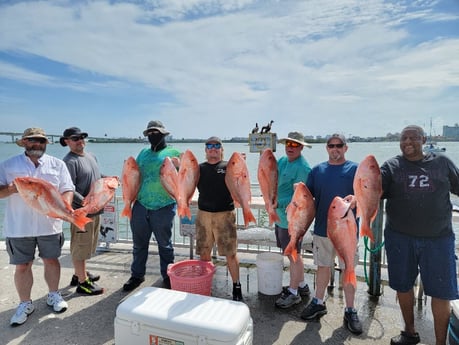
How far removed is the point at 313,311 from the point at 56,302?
3061mm

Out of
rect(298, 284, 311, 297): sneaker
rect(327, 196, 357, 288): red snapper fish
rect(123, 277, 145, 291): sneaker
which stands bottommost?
rect(298, 284, 311, 297): sneaker

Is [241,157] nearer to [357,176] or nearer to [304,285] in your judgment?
[357,176]

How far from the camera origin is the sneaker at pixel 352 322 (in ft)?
10.7

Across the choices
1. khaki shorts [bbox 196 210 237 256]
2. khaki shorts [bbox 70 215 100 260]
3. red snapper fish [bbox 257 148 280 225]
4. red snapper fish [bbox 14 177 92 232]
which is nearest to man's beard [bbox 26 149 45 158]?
red snapper fish [bbox 14 177 92 232]

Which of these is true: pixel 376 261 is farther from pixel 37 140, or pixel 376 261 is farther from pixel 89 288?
pixel 37 140

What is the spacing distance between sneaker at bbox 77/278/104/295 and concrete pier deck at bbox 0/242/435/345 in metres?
0.07

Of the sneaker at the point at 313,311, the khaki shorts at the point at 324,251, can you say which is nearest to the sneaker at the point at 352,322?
the sneaker at the point at 313,311

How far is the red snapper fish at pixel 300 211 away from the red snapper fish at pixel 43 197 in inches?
93.4

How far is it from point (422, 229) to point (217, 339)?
7.02 feet

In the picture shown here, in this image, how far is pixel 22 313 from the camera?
3523mm

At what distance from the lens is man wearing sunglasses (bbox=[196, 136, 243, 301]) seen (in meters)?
3.84

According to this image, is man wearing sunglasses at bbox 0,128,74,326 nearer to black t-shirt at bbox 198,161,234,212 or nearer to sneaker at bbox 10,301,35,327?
sneaker at bbox 10,301,35,327

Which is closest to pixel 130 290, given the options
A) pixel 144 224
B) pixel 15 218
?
pixel 144 224

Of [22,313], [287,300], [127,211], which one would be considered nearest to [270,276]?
[287,300]
